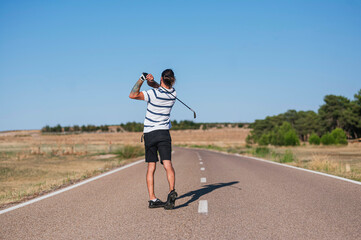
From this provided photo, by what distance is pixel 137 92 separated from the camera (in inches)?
227

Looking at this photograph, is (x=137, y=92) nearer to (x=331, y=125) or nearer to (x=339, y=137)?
(x=339, y=137)

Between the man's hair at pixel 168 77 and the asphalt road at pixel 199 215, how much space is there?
211cm

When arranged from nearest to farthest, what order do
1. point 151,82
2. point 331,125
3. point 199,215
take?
point 199,215, point 151,82, point 331,125

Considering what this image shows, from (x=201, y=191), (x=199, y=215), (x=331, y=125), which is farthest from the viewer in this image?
(x=331, y=125)

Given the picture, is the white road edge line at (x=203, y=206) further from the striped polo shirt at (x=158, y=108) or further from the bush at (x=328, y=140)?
the bush at (x=328, y=140)

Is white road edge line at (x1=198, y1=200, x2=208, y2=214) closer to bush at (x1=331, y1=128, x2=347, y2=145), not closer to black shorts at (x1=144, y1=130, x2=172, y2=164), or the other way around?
black shorts at (x1=144, y1=130, x2=172, y2=164)

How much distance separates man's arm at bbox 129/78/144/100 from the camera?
5.70m

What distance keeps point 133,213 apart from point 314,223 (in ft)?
8.93

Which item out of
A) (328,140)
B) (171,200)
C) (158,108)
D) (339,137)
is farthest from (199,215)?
(328,140)

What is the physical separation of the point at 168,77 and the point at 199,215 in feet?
7.37

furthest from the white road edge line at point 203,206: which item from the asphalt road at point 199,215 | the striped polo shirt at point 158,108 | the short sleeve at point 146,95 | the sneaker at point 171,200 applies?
the short sleeve at point 146,95

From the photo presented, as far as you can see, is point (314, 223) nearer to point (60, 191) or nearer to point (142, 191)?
point (142, 191)

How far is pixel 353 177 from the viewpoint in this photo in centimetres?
1076

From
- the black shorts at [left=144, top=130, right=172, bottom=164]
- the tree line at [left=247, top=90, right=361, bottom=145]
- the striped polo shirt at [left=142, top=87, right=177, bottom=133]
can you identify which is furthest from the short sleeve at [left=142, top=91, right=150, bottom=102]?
the tree line at [left=247, top=90, right=361, bottom=145]
